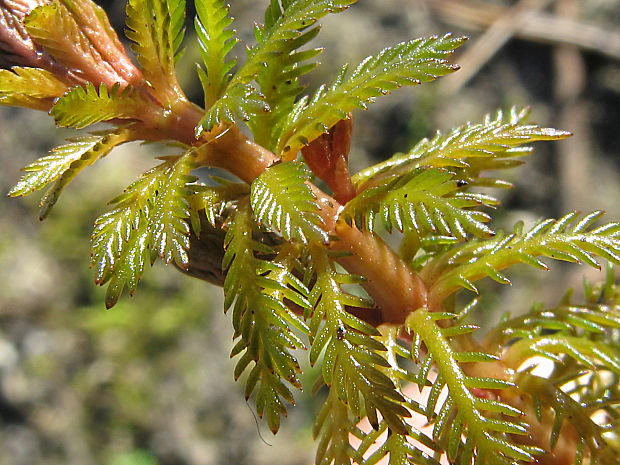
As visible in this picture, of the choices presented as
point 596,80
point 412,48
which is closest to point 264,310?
point 412,48

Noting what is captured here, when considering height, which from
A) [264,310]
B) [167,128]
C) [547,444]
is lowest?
[547,444]

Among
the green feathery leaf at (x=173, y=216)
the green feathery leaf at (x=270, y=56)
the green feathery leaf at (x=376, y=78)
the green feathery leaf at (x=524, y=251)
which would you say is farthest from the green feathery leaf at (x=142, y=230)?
the green feathery leaf at (x=524, y=251)

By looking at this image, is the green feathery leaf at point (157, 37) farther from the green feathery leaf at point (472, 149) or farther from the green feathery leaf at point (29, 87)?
the green feathery leaf at point (472, 149)

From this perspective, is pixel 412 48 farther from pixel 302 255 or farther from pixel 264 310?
pixel 264 310

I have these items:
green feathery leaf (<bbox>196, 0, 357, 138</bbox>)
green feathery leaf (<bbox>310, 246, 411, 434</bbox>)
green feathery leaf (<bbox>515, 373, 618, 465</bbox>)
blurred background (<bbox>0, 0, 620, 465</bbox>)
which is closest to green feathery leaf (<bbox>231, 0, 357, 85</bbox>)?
green feathery leaf (<bbox>196, 0, 357, 138</bbox>)

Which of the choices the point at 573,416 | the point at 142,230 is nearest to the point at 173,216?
the point at 142,230

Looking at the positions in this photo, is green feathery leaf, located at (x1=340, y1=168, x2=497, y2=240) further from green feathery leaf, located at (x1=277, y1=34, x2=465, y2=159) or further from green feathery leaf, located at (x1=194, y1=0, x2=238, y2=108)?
green feathery leaf, located at (x1=194, y1=0, x2=238, y2=108)
